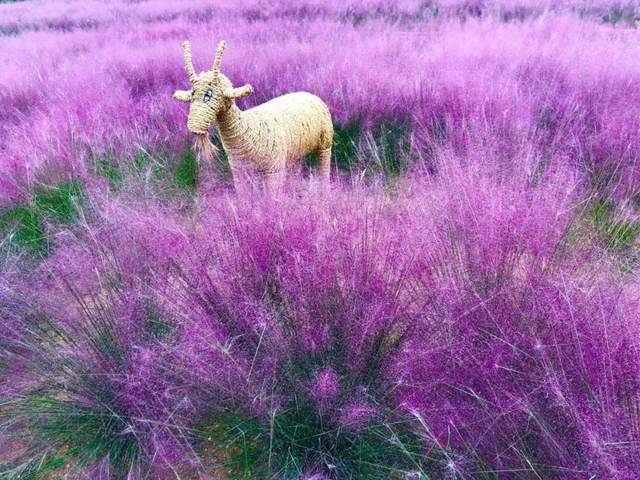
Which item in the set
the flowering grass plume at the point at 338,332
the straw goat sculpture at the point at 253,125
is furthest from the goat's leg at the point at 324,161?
the flowering grass plume at the point at 338,332

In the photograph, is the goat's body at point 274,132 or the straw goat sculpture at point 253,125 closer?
the straw goat sculpture at point 253,125

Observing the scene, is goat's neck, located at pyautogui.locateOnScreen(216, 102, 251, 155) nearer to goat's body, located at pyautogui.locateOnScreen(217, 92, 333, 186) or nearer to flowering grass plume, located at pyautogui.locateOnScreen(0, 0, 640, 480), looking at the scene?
goat's body, located at pyautogui.locateOnScreen(217, 92, 333, 186)

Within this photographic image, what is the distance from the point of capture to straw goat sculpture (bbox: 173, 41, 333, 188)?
1974mm

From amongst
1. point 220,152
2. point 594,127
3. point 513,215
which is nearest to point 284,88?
point 220,152

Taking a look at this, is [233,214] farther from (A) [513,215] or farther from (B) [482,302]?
(A) [513,215]

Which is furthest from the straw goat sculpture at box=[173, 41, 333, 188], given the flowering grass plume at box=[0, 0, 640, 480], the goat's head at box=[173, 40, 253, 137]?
the flowering grass plume at box=[0, 0, 640, 480]

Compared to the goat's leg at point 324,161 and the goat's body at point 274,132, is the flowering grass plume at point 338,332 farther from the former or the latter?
the goat's leg at point 324,161

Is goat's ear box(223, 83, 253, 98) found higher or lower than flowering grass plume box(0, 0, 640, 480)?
higher

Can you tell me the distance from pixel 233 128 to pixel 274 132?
267mm

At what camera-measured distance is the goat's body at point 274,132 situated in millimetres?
2158

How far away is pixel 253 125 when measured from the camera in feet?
7.26

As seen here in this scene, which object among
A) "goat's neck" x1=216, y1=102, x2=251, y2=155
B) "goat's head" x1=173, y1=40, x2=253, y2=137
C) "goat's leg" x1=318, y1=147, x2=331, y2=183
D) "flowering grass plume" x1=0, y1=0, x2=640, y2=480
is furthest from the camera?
"goat's leg" x1=318, y1=147, x2=331, y2=183

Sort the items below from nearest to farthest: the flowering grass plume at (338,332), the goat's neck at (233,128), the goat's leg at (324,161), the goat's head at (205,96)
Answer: the flowering grass plume at (338,332), the goat's head at (205,96), the goat's neck at (233,128), the goat's leg at (324,161)

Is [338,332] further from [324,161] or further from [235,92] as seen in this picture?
[324,161]
